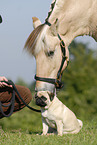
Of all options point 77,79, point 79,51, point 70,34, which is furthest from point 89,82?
point 70,34

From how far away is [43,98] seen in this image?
338cm

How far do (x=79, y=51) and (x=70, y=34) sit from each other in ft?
26.1

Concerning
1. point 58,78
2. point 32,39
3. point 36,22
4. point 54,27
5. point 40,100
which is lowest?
point 40,100

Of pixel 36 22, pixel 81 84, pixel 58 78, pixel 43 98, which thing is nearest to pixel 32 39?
pixel 36 22

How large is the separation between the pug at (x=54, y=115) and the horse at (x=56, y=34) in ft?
0.42

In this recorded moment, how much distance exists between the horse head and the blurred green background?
463 centimetres

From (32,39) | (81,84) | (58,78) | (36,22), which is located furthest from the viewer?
(81,84)

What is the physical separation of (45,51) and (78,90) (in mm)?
7047

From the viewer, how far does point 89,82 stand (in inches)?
398

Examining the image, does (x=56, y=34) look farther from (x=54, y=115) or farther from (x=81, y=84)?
(x=81, y=84)

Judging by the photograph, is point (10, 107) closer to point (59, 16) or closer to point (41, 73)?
point (41, 73)

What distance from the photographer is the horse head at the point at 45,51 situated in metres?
3.39

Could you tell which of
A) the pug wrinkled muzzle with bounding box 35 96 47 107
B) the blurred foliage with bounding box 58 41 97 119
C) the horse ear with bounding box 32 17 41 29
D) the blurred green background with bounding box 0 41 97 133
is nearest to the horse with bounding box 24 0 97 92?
the horse ear with bounding box 32 17 41 29

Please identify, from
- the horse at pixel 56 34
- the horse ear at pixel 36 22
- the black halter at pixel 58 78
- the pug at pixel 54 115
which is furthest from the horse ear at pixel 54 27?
the pug at pixel 54 115
